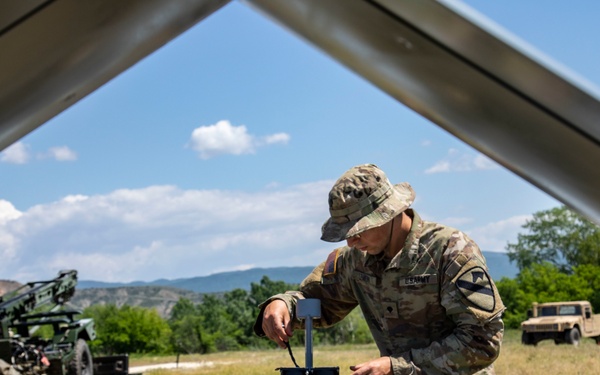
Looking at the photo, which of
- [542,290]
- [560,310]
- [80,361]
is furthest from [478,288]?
[542,290]

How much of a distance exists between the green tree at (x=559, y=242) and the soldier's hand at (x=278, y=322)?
4069cm

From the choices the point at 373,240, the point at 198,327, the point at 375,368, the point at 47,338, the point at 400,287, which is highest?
the point at 198,327

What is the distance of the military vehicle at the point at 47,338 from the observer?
40.7 feet

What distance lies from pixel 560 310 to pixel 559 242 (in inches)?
1032

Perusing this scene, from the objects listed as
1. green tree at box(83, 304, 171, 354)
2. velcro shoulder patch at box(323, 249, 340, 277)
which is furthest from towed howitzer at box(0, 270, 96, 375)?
green tree at box(83, 304, 171, 354)

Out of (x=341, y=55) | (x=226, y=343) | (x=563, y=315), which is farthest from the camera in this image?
(x=226, y=343)

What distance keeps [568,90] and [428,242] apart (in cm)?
156

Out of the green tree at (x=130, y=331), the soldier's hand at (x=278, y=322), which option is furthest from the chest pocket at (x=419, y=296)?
the green tree at (x=130, y=331)

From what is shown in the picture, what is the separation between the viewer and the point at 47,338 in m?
14.0

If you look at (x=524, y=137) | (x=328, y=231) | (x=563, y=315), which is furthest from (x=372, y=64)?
(x=563, y=315)

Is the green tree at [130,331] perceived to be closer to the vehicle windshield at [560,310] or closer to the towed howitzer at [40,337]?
the vehicle windshield at [560,310]

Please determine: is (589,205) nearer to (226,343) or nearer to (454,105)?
(454,105)

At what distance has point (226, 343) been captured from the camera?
27578mm

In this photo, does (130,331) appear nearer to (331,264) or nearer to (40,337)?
(40,337)
